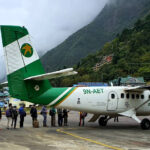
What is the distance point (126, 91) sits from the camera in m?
17.3

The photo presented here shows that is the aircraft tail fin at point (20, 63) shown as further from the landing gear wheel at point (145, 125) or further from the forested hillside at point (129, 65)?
the forested hillside at point (129, 65)

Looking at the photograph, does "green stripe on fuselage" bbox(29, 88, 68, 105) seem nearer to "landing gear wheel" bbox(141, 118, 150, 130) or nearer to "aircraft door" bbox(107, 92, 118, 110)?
"aircraft door" bbox(107, 92, 118, 110)

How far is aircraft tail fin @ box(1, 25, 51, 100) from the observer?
1427 centimetres

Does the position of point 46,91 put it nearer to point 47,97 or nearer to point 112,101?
point 47,97

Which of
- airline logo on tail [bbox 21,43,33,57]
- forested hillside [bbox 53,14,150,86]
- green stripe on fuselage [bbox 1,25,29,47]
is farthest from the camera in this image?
forested hillside [bbox 53,14,150,86]

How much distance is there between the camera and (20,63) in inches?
576

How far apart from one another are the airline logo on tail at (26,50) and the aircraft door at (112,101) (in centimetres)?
643

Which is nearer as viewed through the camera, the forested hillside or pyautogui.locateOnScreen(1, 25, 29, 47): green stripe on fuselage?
pyautogui.locateOnScreen(1, 25, 29, 47): green stripe on fuselage

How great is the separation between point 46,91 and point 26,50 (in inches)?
118

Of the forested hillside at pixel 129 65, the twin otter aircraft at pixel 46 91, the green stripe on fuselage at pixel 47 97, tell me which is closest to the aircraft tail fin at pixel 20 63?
the twin otter aircraft at pixel 46 91

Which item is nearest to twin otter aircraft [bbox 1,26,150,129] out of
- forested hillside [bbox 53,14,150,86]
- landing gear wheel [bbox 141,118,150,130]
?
landing gear wheel [bbox 141,118,150,130]

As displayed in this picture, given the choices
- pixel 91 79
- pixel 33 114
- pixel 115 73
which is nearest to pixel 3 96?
pixel 91 79

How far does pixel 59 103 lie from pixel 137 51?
109722 millimetres

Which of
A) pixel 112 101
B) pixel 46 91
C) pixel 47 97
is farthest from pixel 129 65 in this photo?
pixel 47 97
